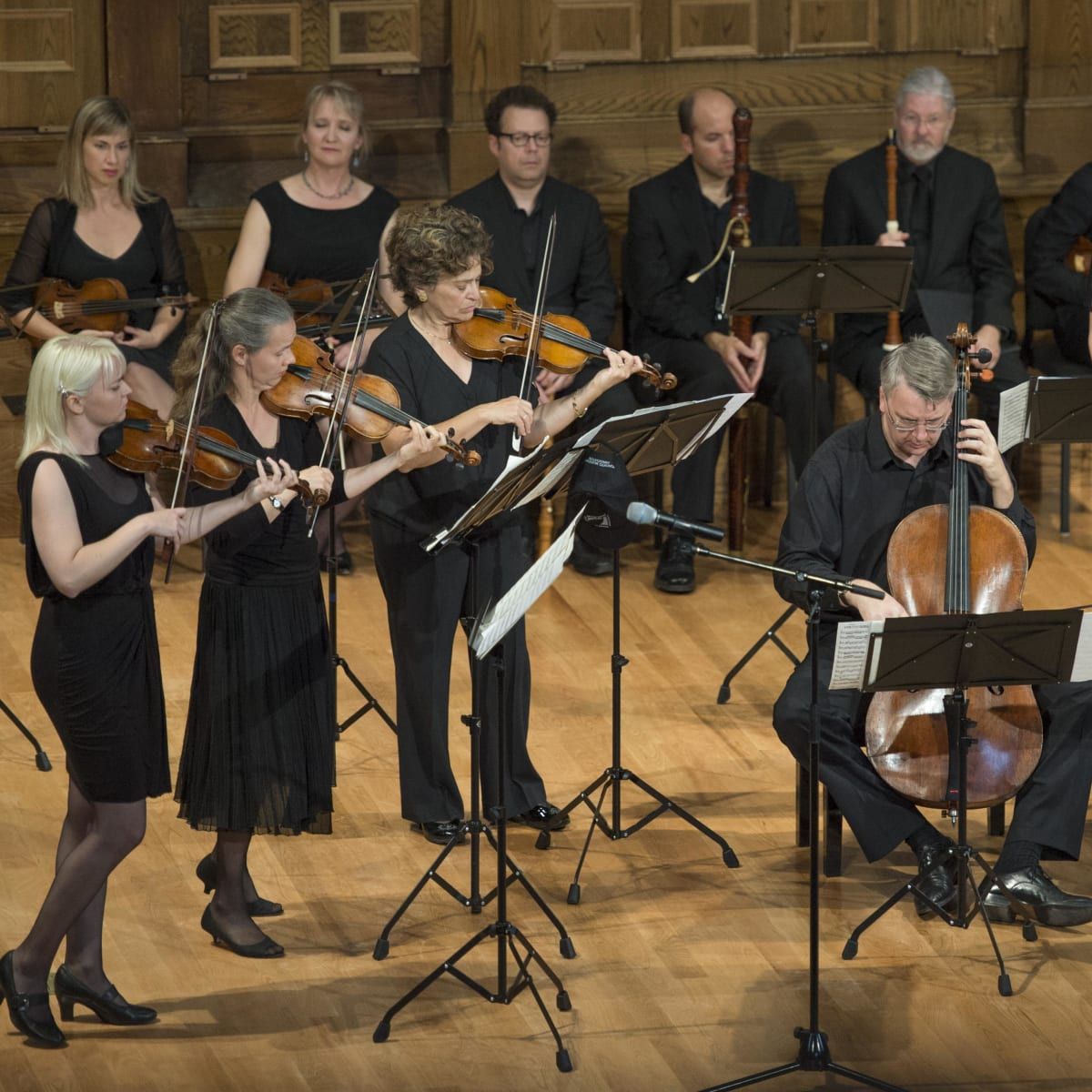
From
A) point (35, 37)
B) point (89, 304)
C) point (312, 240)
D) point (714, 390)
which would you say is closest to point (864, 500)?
point (714, 390)

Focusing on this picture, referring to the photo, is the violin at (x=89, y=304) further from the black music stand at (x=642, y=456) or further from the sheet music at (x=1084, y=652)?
the sheet music at (x=1084, y=652)

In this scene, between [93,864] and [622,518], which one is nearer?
[93,864]

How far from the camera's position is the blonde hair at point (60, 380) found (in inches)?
132

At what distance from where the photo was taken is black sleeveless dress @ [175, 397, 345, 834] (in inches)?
149

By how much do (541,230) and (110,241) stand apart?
135 cm

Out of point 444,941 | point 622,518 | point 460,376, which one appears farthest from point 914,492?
point 444,941

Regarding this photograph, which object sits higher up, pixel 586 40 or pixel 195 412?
pixel 586 40

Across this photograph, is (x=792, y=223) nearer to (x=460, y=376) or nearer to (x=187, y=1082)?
(x=460, y=376)

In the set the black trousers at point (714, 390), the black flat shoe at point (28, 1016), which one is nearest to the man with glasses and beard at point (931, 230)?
the black trousers at point (714, 390)

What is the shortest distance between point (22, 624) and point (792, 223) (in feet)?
9.14

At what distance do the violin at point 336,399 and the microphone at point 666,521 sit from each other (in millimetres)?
989

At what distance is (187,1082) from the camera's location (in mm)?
3449

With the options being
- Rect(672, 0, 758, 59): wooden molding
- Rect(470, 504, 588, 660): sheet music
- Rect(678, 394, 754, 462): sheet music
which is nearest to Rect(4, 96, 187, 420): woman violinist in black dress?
Rect(672, 0, 758, 59): wooden molding

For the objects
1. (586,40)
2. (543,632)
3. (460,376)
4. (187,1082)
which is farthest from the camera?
(586,40)
